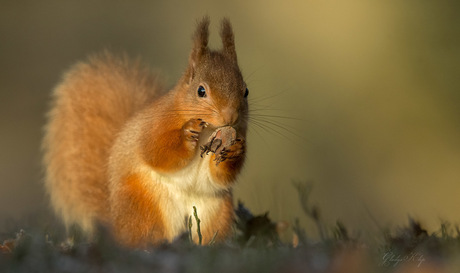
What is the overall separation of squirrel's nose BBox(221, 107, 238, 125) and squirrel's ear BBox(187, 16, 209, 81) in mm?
264

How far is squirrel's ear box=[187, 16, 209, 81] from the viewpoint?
2.27 meters

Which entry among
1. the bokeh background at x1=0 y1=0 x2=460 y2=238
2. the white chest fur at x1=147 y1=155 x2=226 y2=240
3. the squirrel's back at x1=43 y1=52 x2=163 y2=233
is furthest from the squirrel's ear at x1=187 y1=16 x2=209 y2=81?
the bokeh background at x1=0 y1=0 x2=460 y2=238

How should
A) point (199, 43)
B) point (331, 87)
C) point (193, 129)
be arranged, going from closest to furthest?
point (193, 129)
point (199, 43)
point (331, 87)

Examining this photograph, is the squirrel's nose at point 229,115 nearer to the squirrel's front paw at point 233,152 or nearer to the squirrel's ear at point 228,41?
the squirrel's front paw at point 233,152

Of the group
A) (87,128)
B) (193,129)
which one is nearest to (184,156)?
(193,129)

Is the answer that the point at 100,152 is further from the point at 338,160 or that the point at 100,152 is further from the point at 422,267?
the point at 338,160

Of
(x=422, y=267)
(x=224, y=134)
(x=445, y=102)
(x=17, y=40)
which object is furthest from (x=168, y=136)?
(x=17, y=40)

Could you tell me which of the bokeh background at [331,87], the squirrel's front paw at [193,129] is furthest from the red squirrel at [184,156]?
the bokeh background at [331,87]

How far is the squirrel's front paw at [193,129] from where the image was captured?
2139 mm

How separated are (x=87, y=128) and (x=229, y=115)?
960mm

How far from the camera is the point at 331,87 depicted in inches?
212

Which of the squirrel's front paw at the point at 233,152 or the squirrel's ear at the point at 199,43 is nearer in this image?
the squirrel's front paw at the point at 233,152

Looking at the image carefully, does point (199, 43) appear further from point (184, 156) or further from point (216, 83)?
point (184, 156)

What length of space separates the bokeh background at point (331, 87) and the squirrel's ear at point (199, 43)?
2.50 metres
